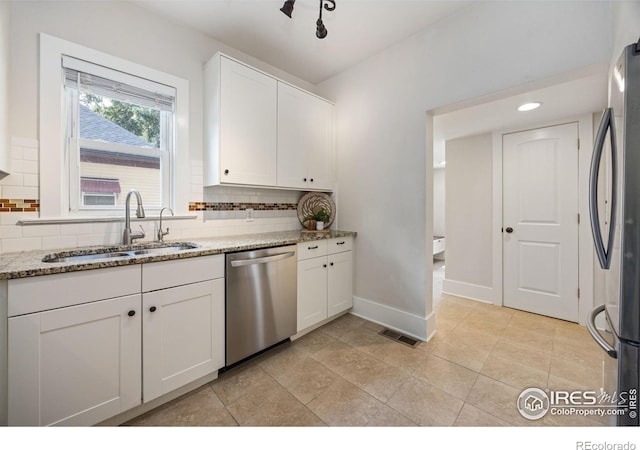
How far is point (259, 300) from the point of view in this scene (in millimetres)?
1887

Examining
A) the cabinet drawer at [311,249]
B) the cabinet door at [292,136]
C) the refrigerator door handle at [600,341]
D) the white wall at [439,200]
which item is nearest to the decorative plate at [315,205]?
the cabinet door at [292,136]

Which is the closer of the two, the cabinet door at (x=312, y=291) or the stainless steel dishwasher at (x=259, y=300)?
the stainless steel dishwasher at (x=259, y=300)

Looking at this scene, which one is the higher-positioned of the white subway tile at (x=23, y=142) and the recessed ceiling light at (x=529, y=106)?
the recessed ceiling light at (x=529, y=106)

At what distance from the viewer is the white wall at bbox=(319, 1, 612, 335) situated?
61.6 inches

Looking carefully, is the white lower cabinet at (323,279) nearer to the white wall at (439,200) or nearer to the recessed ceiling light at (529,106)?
the recessed ceiling light at (529,106)

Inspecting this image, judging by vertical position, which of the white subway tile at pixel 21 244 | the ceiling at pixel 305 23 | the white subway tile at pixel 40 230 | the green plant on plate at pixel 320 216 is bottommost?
the white subway tile at pixel 21 244

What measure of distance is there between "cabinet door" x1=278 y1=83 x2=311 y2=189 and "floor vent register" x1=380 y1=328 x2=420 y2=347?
64.1 inches

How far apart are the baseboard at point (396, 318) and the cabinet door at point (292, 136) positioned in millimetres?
1413

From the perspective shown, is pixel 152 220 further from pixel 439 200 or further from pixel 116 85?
pixel 439 200

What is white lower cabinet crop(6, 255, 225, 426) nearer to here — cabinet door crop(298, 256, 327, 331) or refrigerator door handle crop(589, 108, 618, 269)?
cabinet door crop(298, 256, 327, 331)

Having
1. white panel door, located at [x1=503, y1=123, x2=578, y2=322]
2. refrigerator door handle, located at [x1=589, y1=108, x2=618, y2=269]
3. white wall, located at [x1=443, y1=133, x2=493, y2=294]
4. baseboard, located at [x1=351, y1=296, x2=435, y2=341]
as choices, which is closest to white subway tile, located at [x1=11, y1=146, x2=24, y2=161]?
baseboard, located at [x1=351, y1=296, x2=435, y2=341]

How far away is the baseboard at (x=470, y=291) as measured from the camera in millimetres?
3141

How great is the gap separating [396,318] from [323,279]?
2.60ft
